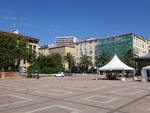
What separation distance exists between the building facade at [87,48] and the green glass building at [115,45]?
13.1ft

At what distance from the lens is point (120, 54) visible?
93.6m

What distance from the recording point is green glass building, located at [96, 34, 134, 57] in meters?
90.1

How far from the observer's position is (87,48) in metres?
111

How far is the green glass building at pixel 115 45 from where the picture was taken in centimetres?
9012

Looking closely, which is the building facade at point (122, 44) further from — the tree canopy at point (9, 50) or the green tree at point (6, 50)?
the green tree at point (6, 50)

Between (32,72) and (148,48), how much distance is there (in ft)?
265

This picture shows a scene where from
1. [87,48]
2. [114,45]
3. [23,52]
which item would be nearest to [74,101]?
[23,52]

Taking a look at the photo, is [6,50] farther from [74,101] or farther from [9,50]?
[74,101]

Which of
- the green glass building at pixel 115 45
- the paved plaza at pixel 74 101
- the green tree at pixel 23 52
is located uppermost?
the green glass building at pixel 115 45

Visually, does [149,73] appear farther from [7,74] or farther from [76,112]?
[7,74]

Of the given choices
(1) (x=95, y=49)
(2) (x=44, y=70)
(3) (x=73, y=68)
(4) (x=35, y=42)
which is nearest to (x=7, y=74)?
(2) (x=44, y=70)

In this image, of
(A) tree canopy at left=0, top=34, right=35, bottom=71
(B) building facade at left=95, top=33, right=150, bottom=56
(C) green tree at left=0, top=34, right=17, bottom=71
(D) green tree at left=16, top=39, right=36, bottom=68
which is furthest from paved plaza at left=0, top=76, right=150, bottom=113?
(B) building facade at left=95, top=33, right=150, bottom=56

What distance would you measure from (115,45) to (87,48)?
20.1 m

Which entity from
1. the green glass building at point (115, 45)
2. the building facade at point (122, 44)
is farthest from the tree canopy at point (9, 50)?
the building facade at point (122, 44)
